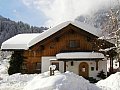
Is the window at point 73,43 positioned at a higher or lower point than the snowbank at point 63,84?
higher

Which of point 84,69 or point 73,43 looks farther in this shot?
point 73,43

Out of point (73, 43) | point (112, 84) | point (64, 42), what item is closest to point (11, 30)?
point (64, 42)

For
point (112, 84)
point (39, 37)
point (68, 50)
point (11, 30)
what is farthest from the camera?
point (11, 30)

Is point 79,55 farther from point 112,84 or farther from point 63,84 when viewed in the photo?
point 63,84

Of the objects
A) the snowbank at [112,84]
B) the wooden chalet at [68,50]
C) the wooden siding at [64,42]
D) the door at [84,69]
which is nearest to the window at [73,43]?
the wooden chalet at [68,50]

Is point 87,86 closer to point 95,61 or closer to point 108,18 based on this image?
point 108,18

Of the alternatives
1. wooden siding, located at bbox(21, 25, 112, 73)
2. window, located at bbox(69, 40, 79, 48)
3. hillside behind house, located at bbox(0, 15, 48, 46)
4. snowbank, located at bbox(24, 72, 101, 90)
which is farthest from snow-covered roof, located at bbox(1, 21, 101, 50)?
hillside behind house, located at bbox(0, 15, 48, 46)

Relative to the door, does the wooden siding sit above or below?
above

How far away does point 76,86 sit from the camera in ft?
49.3

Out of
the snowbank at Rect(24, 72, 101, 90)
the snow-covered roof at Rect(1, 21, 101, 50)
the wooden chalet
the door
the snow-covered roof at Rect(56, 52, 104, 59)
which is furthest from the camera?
the snow-covered roof at Rect(1, 21, 101, 50)

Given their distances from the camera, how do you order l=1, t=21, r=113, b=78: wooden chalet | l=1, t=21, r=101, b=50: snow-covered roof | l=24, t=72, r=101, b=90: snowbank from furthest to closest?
l=1, t=21, r=101, b=50: snow-covered roof, l=1, t=21, r=113, b=78: wooden chalet, l=24, t=72, r=101, b=90: snowbank

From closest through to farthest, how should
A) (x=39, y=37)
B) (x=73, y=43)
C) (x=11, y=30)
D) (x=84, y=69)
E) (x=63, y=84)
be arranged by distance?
1. (x=63, y=84)
2. (x=84, y=69)
3. (x=73, y=43)
4. (x=39, y=37)
5. (x=11, y=30)

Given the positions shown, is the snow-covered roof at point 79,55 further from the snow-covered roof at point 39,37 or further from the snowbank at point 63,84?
Answer: the snowbank at point 63,84

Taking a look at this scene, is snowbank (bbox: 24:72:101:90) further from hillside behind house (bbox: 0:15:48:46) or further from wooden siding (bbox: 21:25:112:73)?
hillside behind house (bbox: 0:15:48:46)
